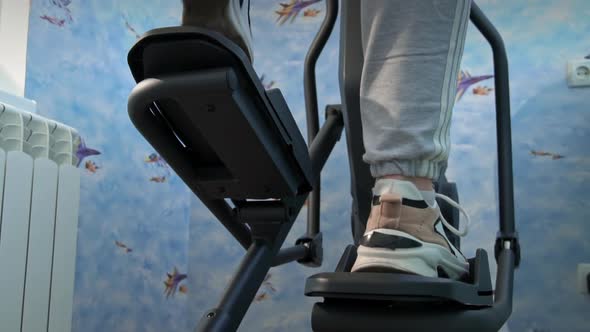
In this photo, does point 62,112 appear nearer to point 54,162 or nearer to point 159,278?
point 54,162

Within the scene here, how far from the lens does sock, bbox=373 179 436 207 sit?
2.31 feet

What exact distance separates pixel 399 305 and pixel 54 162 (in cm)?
126

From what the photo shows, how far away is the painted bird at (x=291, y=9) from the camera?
7.73ft

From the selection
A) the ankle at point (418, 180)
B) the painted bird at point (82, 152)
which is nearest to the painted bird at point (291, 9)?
the painted bird at point (82, 152)

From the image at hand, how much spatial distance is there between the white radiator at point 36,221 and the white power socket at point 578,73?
180 centimetres

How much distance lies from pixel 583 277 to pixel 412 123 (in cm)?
145

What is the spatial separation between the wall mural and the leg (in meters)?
1.32

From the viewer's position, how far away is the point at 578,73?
1.90 metres

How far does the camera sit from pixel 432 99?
0.71 m

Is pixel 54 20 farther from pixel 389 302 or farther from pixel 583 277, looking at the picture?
pixel 583 277

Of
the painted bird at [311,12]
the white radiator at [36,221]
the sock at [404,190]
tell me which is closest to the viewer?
the sock at [404,190]

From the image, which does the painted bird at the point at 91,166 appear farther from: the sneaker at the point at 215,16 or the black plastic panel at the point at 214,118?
the sneaker at the point at 215,16

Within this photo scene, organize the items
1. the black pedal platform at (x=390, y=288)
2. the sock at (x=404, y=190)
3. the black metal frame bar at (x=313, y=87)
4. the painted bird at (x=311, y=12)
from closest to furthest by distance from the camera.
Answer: the black pedal platform at (x=390, y=288), the sock at (x=404, y=190), the black metal frame bar at (x=313, y=87), the painted bird at (x=311, y=12)

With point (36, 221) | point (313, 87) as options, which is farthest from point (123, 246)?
point (313, 87)
